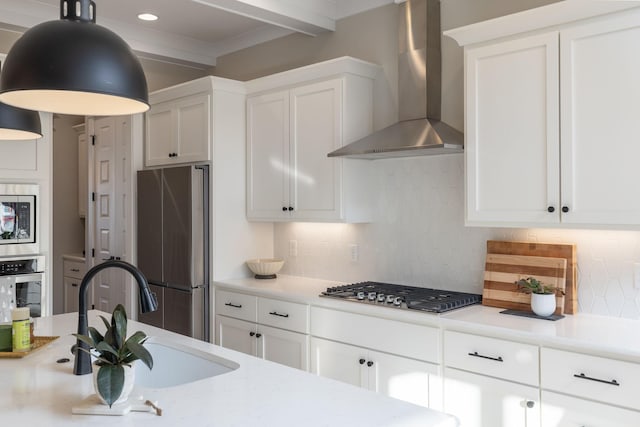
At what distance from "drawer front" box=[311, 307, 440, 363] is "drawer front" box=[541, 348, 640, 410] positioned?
556 mm

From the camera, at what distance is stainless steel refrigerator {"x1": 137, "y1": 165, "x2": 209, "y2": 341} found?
400cm

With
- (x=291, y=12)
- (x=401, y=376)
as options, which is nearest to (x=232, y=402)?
(x=401, y=376)

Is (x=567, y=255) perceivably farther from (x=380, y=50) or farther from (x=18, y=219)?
(x=18, y=219)

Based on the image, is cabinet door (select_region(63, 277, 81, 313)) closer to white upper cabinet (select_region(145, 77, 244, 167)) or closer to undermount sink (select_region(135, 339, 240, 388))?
white upper cabinet (select_region(145, 77, 244, 167))

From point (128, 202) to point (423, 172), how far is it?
2.49 metres

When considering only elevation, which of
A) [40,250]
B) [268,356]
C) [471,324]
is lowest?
[268,356]

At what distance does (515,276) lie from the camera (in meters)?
2.94

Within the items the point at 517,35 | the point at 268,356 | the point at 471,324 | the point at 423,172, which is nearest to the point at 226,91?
the point at 423,172

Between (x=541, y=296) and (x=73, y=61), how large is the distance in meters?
2.24

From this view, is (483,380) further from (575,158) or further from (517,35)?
(517,35)

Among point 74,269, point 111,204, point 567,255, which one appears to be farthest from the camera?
point 74,269

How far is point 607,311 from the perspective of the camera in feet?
8.97

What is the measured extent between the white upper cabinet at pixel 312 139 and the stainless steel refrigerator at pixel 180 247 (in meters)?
0.45

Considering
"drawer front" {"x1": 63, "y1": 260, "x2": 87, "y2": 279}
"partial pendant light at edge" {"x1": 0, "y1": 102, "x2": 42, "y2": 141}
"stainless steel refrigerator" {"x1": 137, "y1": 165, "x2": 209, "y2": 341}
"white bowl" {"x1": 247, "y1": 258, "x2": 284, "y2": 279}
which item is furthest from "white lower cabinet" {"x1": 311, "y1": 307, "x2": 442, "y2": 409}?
"drawer front" {"x1": 63, "y1": 260, "x2": 87, "y2": 279}
